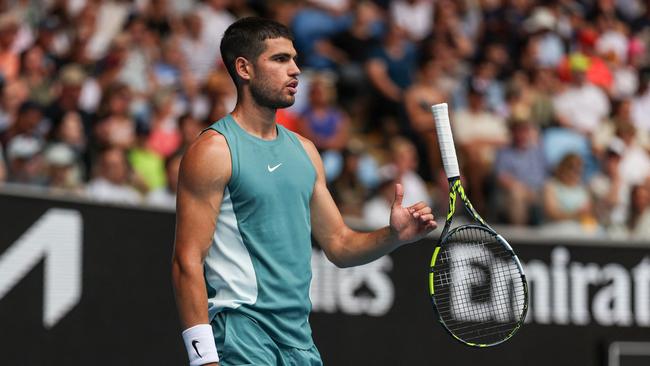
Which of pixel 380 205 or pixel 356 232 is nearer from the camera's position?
pixel 356 232

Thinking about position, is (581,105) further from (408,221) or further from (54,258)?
(408,221)

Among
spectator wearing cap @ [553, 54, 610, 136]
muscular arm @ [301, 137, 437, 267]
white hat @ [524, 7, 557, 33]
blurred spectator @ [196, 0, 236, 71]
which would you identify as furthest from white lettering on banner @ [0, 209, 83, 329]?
white hat @ [524, 7, 557, 33]

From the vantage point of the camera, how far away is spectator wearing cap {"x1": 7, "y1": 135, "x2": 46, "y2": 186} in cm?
909

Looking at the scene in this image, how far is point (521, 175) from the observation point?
11781mm

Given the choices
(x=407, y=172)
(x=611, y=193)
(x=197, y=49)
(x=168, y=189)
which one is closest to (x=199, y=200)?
(x=168, y=189)

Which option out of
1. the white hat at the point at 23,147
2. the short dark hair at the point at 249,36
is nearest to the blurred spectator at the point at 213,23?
the white hat at the point at 23,147

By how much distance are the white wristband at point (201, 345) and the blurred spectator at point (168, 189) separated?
4.17 metres

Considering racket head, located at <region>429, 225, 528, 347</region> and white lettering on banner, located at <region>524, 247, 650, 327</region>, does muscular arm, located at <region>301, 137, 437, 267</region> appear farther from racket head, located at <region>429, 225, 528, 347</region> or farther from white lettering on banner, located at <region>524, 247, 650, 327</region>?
white lettering on banner, located at <region>524, 247, 650, 327</region>

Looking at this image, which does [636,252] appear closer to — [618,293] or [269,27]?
[618,293]

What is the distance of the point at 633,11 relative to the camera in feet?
53.9

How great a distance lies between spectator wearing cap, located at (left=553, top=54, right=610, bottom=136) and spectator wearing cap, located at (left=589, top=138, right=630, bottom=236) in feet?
1.63

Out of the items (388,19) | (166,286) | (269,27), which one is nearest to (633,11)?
(388,19)

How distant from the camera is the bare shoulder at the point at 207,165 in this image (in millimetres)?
5004

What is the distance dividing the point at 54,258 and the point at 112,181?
1451 millimetres
